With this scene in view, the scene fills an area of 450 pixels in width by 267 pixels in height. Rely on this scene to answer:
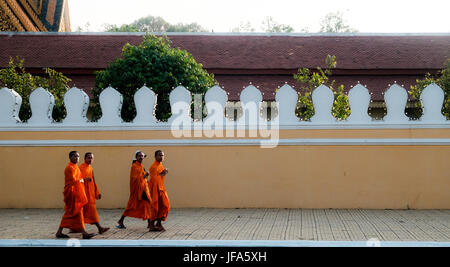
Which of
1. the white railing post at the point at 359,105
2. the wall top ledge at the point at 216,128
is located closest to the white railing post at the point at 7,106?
the wall top ledge at the point at 216,128

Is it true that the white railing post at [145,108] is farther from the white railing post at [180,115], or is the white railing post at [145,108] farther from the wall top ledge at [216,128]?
the white railing post at [180,115]

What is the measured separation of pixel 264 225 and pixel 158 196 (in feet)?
5.08

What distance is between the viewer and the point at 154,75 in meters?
12.1

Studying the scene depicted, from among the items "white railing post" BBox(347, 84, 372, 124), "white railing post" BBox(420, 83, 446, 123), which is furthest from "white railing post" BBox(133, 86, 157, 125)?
"white railing post" BBox(420, 83, 446, 123)

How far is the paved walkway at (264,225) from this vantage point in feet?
23.4

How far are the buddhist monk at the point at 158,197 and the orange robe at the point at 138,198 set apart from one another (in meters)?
0.13

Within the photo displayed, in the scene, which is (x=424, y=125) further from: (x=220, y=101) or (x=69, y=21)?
(x=69, y=21)

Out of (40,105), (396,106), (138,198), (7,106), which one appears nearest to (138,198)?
(138,198)

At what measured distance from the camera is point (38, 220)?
8.58m

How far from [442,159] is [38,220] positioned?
6.49 metres

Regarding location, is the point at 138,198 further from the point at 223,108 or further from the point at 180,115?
the point at 223,108
